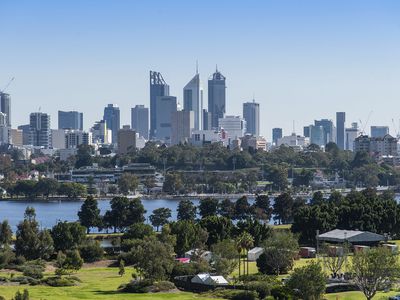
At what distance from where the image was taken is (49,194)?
87.8m

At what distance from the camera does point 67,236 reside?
132ft

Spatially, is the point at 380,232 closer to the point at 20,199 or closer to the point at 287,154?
the point at 20,199

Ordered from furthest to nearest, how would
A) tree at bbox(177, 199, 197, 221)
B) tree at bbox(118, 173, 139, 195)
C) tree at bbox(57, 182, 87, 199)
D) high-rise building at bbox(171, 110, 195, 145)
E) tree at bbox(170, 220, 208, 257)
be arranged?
high-rise building at bbox(171, 110, 195, 145) → tree at bbox(118, 173, 139, 195) → tree at bbox(57, 182, 87, 199) → tree at bbox(177, 199, 197, 221) → tree at bbox(170, 220, 208, 257)

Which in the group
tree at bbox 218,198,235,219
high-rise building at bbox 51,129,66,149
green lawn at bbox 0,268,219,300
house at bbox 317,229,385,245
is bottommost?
green lawn at bbox 0,268,219,300

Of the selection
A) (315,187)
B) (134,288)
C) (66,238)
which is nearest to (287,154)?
(315,187)

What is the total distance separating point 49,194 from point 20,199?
2.49 m

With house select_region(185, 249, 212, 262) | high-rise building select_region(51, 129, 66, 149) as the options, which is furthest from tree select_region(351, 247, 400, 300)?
high-rise building select_region(51, 129, 66, 149)

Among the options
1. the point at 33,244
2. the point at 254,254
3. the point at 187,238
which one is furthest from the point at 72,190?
the point at 254,254

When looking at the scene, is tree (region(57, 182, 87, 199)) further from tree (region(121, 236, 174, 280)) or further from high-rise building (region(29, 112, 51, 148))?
high-rise building (region(29, 112, 51, 148))

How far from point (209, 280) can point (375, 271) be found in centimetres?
555

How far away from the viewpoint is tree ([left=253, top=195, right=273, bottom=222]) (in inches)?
2173

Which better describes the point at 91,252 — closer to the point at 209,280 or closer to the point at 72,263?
the point at 72,263

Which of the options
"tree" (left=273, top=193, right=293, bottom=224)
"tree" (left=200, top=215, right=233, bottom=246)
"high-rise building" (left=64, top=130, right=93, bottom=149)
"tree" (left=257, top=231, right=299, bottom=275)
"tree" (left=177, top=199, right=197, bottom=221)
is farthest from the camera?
"high-rise building" (left=64, top=130, right=93, bottom=149)

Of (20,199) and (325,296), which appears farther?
(20,199)
